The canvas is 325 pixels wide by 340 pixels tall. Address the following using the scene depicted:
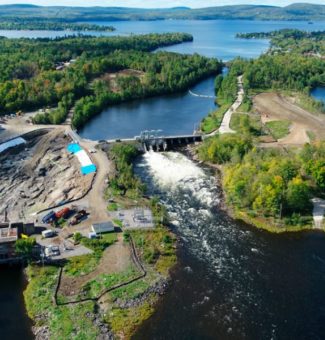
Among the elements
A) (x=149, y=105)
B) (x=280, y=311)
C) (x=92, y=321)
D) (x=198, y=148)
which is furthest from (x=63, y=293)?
(x=149, y=105)

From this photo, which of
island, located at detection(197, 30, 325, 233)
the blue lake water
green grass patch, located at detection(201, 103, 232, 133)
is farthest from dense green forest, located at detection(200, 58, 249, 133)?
the blue lake water

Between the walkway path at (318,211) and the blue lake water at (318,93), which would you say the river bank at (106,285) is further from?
the blue lake water at (318,93)

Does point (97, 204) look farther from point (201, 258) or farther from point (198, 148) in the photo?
point (198, 148)

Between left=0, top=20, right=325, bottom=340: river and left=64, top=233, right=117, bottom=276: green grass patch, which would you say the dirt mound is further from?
left=0, top=20, right=325, bottom=340: river

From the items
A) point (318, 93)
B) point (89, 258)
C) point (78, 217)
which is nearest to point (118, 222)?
point (78, 217)

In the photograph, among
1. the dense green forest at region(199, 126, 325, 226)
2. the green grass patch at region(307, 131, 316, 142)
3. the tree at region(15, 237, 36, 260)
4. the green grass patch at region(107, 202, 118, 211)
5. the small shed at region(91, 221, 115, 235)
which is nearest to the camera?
the tree at region(15, 237, 36, 260)

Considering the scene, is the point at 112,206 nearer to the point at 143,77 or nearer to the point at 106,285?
the point at 106,285

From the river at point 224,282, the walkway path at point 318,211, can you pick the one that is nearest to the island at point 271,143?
the walkway path at point 318,211
